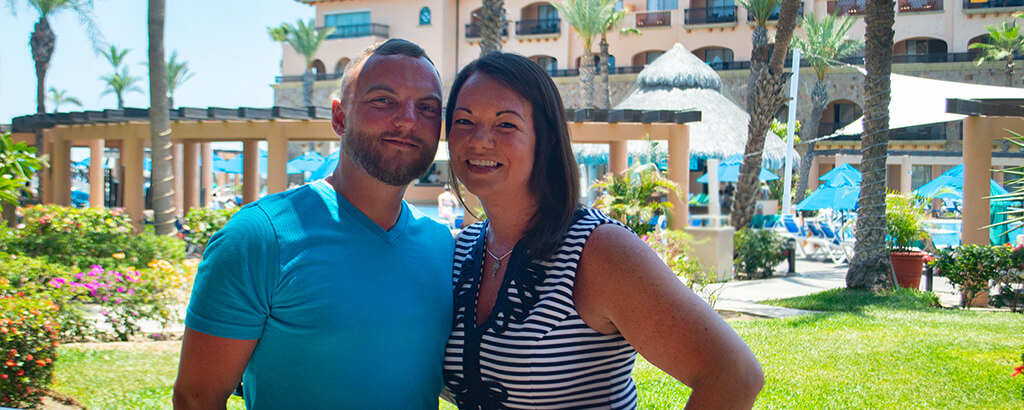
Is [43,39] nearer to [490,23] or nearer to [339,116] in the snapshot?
[490,23]

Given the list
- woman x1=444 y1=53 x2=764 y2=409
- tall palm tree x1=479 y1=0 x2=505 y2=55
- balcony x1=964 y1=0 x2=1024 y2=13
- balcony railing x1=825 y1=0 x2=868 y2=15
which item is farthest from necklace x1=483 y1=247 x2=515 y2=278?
balcony x1=964 y1=0 x2=1024 y2=13

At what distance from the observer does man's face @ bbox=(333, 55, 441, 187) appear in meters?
2.04

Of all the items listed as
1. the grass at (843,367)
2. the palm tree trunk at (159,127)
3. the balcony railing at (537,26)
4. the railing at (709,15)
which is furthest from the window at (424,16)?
the grass at (843,367)

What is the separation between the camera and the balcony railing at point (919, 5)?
40469 mm

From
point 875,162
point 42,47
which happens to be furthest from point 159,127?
point 42,47

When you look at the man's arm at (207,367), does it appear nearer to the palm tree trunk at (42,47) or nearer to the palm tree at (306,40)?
the palm tree trunk at (42,47)

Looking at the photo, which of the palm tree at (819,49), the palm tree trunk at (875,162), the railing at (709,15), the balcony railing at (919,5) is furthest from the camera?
the railing at (709,15)

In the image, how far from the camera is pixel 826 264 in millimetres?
17609

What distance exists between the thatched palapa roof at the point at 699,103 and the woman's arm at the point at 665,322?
22.5 metres

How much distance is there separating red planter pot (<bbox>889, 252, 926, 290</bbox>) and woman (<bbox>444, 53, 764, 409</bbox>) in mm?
11698

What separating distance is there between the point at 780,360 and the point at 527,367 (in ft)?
17.4

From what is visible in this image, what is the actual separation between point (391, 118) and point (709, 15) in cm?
4450

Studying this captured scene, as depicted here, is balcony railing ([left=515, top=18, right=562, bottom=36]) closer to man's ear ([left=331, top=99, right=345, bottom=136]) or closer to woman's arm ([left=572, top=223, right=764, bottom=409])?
man's ear ([left=331, top=99, right=345, bottom=136])

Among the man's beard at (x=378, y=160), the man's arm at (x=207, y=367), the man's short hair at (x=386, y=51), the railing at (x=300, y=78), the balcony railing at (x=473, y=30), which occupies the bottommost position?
the man's arm at (x=207, y=367)
